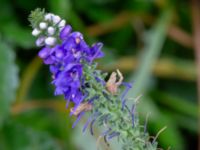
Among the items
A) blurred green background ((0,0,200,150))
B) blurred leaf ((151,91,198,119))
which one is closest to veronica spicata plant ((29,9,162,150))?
blurred green background ((0,0,200,150))

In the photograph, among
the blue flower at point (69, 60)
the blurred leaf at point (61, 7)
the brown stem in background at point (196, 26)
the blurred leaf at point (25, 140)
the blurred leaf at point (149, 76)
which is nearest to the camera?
the blue flower at point (69, 60)

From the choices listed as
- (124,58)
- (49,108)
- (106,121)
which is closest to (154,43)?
(124,58)

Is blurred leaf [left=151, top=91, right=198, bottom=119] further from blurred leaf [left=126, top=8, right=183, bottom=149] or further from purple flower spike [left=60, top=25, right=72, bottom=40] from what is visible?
purple flower spike [left=60, top=25, right=72, bottom=40]

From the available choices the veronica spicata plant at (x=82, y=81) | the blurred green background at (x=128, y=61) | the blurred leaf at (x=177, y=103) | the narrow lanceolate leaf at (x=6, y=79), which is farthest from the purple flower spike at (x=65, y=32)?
the blurred leaf at (x=177, y=103)

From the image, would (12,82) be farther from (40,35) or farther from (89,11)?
(40,35)

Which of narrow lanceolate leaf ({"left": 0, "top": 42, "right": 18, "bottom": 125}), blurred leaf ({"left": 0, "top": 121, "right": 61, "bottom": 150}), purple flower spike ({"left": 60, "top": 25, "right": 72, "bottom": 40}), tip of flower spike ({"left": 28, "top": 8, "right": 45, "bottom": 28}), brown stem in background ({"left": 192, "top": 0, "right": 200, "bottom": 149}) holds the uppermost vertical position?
tip of flower spike ({"left": 28, "top": 8, "right": 45, "bottom": 28})

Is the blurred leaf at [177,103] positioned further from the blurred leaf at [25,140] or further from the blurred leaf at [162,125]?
the blurred leaf at [25,140]

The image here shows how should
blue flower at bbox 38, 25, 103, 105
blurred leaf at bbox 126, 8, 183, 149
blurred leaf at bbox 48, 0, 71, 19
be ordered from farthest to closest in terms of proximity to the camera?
blurred leaf at bbox 126, 8, 183, 149 → blurred leaf at bbox 48, 0, 71, 19 → blue flower at bbox 38, 25, 103, 105
